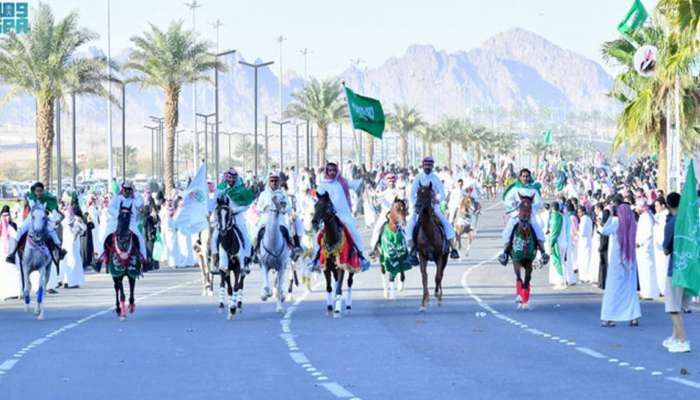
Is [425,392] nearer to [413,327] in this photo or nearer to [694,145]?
[413,327]

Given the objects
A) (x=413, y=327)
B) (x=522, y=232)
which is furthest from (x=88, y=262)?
(x=413, y=327)

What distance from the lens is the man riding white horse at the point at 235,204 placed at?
25.7 meters

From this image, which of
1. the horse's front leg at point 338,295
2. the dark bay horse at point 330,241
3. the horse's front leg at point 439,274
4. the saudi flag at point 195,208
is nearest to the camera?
the horse's front leg at point 338,295

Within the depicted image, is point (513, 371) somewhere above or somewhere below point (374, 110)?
below

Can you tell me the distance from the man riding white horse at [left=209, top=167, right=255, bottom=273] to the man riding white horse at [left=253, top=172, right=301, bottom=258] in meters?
0.31

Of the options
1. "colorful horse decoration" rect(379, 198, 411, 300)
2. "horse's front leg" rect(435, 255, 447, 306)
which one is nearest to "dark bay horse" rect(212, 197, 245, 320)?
"horse's front leg" rect(435, 255, 447, 306)

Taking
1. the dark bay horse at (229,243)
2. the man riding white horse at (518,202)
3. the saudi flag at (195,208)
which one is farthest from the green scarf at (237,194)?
the man riding white horse at (518,202)

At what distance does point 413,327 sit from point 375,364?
5.51 metres

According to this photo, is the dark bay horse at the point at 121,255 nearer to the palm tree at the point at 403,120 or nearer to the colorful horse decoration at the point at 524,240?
the colorful horse decoration at the point at 524,240

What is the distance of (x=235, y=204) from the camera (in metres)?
25.8

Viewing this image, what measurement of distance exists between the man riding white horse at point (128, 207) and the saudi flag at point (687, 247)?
1011cm

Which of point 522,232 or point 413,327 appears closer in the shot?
point 413,327

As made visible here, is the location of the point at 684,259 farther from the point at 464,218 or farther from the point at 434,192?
the point at 464,218

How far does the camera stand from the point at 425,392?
14.6 metres
